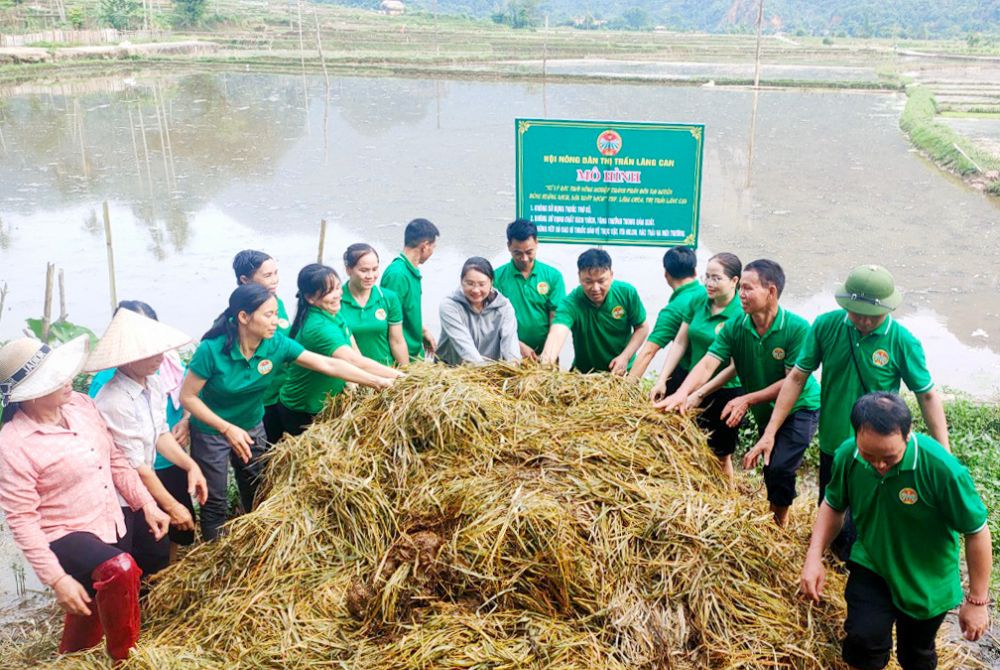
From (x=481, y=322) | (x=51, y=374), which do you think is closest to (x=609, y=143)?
(x=481, y=322)

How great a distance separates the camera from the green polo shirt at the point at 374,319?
13.5 ft

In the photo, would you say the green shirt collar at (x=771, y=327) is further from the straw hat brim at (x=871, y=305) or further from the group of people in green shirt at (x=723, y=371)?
the straw hat brim at (x=871, y=305)

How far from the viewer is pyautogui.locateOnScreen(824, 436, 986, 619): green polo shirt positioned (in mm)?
2371

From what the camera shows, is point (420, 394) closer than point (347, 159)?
Yes

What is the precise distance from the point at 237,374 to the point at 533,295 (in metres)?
1.68

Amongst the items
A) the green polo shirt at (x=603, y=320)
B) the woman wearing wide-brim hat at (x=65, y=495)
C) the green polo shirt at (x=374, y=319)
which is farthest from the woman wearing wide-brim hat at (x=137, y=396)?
the green polo shirt at (x=603, y=320)

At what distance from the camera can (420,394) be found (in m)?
3.30

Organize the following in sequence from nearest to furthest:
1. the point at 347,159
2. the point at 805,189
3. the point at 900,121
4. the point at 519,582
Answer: the point at 519,582 → the point at 805,189 → the point at 347,159 → the point at 900,121

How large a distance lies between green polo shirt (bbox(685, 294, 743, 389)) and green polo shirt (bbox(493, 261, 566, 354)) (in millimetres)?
774

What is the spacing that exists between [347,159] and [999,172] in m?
10.5

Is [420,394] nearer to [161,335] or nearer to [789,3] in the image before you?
[161,335]

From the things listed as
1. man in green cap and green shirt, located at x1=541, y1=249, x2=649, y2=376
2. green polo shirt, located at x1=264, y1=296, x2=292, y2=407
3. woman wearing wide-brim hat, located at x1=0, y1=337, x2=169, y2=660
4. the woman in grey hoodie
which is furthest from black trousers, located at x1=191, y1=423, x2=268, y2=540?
man in green cap and green shirt, located at x1=541, y1=249, x2=649, y2=376

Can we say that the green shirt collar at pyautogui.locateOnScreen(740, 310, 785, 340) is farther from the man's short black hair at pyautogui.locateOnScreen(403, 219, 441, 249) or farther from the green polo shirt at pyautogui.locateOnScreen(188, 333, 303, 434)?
the green polo shirt at pyautogui.locateOnScreen(188, 333, 303, 434)

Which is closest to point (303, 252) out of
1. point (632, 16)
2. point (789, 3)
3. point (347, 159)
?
point (347, 159)
